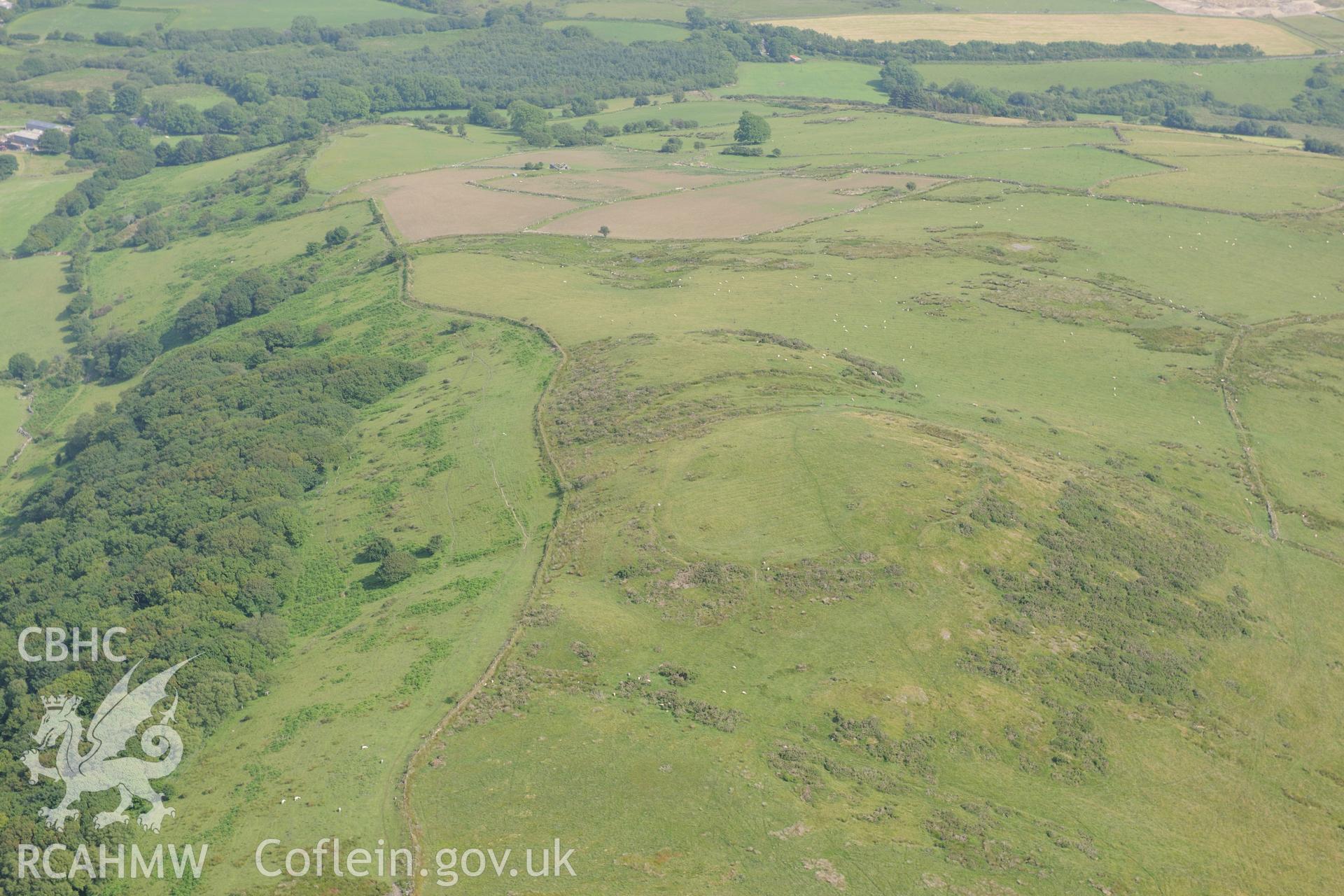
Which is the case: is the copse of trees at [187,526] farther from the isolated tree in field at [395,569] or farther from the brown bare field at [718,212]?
the brown bare field at [718,212]

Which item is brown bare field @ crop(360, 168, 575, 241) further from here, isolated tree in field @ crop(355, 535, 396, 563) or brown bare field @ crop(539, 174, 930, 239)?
isolated tree in field @ crop(355, 535, 396, 563)

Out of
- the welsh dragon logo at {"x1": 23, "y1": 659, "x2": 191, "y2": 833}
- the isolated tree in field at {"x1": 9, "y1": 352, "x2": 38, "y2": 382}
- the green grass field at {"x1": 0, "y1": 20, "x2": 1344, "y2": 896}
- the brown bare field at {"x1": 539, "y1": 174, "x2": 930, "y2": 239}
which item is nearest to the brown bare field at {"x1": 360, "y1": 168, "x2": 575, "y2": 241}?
the brown bare field at {"x1": 539, "y1": 174, "x2": 930, "y2": 239}

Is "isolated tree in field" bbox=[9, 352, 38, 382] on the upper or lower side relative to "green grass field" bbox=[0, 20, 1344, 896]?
lower

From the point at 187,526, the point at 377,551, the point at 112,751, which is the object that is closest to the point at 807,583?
the point at 377,551

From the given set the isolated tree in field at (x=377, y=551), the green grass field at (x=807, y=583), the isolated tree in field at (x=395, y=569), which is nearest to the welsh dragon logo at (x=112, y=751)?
the green grass field at (x=807, y=583)

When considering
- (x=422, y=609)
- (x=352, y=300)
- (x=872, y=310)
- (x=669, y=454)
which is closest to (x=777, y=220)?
(x=872, y=310)

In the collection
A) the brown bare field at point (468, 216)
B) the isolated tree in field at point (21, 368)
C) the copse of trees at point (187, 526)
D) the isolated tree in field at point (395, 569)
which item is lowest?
the isolated tree in field at point (21, 368)

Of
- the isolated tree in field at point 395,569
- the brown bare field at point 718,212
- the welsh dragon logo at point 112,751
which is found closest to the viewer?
the welsh dragon logo at point 112,751
